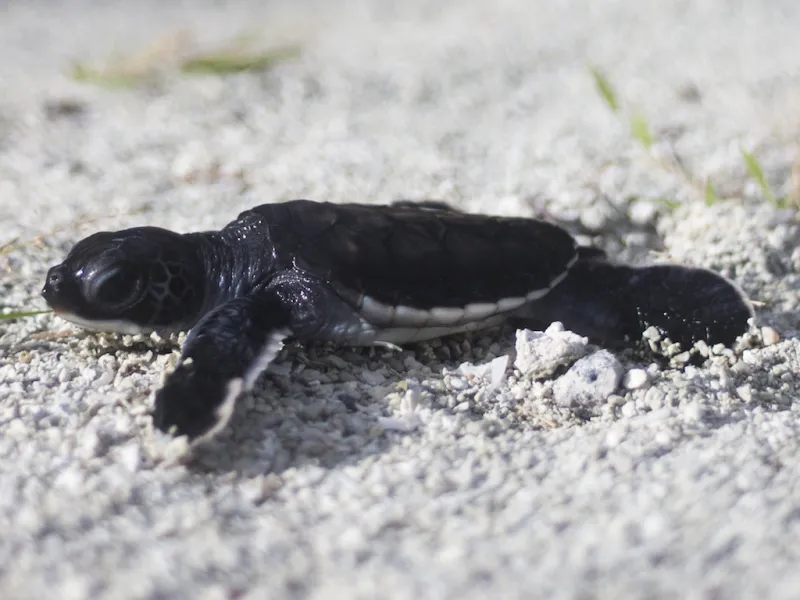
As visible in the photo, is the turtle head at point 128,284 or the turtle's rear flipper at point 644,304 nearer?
the turtle head at point 128,284

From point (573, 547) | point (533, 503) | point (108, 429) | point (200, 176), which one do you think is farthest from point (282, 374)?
point (200, 176)

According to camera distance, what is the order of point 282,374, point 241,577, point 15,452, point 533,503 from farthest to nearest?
point 282,374 < point 15,452 < point 533,503 < point 241,577

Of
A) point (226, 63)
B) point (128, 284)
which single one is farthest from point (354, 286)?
point (226, 63)

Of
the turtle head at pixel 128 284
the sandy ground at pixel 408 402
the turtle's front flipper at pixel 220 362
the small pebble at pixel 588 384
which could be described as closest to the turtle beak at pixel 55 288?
the turtle head at pixel 128 284

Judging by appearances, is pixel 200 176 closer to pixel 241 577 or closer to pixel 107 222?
pixel 107 222

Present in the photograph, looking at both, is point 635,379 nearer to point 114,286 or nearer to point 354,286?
point 354,286

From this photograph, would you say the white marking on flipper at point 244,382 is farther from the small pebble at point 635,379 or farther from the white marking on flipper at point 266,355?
the small pebble at point 635,379

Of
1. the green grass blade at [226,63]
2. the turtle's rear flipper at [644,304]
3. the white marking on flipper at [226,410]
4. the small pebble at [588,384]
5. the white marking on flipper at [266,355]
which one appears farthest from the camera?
the green grass blade at [226,63]
